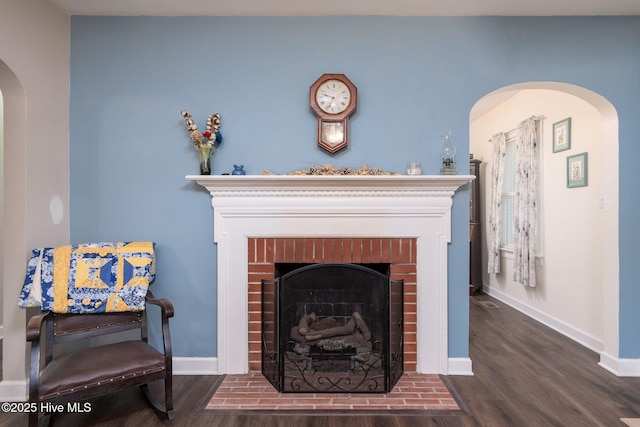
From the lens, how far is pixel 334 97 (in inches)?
101

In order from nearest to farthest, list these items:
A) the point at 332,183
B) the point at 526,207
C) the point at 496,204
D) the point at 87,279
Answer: the point at 87,279 → the point at 332,183 → the point at 526,207 → the point at 496,204

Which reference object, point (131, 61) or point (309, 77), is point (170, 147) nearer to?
point (131, 61)

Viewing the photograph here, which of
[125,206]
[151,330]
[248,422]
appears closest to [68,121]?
[125,206]

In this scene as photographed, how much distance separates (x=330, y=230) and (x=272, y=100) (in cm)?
103

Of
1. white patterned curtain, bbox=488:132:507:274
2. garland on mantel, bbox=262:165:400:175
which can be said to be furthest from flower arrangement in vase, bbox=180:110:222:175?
white patterned curtain, bbox=488:132:507:274

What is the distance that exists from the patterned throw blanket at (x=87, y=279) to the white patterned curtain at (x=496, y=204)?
400 centimetres

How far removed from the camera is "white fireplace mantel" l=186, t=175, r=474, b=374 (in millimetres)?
2555

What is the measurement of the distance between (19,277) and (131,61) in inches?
64.0

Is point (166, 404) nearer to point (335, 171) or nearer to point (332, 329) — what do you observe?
point (332, 329)

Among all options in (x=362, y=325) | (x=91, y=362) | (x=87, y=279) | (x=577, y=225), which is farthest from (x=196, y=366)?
(x=577, y=225)

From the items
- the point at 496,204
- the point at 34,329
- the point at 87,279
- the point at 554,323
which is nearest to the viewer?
the point at 34,329

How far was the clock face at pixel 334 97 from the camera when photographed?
2.57m

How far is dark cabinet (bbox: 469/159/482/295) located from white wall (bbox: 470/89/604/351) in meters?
0.52

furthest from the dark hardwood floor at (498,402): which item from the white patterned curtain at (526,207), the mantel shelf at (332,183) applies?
the mantel shelf at (332,183)
